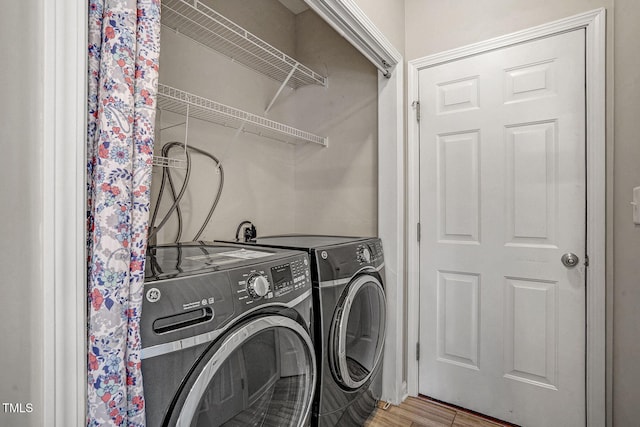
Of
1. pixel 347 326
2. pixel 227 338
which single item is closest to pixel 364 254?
pixel 347 326

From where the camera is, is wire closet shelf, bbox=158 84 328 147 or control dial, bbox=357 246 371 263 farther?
control dial, bbox=357 246 371 263

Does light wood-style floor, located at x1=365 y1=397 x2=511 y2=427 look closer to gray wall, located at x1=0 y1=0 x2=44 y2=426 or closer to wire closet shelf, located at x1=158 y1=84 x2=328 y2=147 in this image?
gray wall, located at x1=0 y1=0 x2=44 y2=426

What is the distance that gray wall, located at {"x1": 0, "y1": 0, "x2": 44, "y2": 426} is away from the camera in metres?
0.57

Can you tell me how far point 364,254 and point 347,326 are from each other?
1.29ft

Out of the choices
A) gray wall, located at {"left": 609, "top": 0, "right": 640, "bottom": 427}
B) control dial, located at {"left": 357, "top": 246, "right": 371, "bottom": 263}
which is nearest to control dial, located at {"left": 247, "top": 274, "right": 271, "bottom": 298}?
control dial, located at {"left": 357, "top": 246, "right": 371, "bottom": 263}

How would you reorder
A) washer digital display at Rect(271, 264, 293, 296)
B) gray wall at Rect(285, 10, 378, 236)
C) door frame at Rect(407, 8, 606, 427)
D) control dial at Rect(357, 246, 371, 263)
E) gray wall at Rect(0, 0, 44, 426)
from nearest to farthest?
gray wall at Rect(0, 0, 44, 426), washer digital display at Rect(271, 264, 293, 296), door frame at Rect(407, 8, 606, 427), control dial at Rect(357, 246, 371, 263), gray wall at Rect(285, 10, 378, 236)

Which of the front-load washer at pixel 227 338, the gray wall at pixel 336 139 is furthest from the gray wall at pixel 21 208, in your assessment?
the gray wall at pixel 336 139

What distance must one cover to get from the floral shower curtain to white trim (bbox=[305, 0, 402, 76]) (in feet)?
2.98

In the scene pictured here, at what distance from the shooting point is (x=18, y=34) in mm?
580

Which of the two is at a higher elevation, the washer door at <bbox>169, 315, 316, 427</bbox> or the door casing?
the door casing

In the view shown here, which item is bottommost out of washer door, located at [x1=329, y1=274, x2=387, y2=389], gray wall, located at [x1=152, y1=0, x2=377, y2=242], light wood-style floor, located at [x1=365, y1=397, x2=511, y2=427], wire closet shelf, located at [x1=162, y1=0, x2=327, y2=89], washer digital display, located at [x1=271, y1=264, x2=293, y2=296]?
light wood-style floor, located at [x1=365, y1=397, x2=511, y2=427]

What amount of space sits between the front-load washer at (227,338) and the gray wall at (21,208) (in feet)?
0.70

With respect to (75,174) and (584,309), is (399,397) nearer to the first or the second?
(584,309)

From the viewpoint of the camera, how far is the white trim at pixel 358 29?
4.53 ft
